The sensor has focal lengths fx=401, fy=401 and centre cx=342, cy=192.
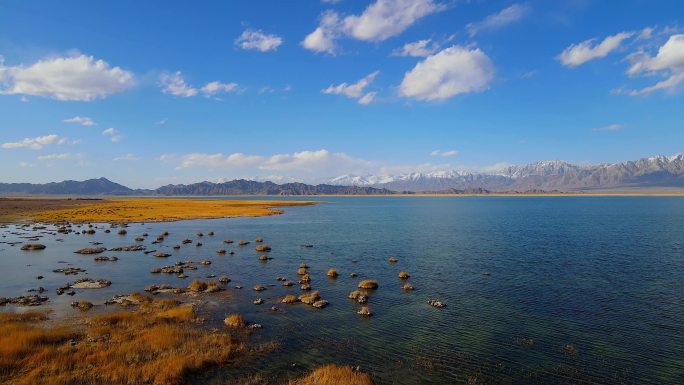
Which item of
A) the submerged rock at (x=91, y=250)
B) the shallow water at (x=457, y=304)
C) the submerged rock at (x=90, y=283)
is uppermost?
the submerged rock at (x=91, y=250)

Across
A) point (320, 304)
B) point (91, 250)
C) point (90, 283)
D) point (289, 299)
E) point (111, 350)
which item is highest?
point (91, 250)

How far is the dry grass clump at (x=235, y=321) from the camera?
1163 inches

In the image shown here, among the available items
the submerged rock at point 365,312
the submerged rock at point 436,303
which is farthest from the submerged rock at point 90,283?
the submerged rock at point 436,303

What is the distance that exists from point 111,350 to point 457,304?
26888 mm

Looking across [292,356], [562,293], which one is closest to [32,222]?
[292,356]

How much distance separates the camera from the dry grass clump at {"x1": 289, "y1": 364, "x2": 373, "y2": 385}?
20.3 meters

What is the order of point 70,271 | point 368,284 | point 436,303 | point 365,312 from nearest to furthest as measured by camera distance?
point 365,312, point 436,303, point 368,284, point 70,271

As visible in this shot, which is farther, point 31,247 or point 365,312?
point 31,247

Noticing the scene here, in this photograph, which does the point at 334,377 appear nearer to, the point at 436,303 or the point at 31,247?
the point at 436,303

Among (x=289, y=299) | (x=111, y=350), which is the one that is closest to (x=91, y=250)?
(x=289, y=299)

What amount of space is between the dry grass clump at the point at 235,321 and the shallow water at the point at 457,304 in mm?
1161

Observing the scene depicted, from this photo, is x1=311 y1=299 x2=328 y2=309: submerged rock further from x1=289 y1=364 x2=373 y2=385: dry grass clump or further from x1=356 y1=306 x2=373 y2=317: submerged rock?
x1=289 y1=364 x2=373 y2=385: dry grass clump

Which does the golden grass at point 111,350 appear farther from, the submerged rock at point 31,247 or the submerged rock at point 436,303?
the submerged rock at point 31,247

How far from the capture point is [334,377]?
20828 millimetres
